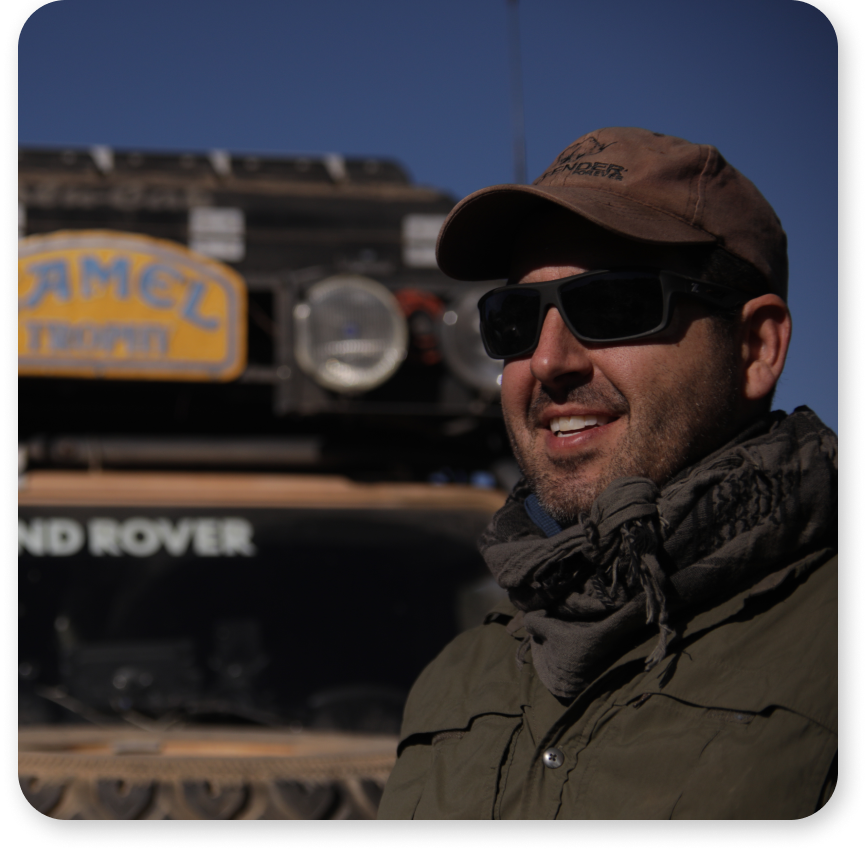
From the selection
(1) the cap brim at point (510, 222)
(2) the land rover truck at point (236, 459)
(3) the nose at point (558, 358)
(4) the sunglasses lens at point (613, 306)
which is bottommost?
(2) the land rover truck at point (236, 459)

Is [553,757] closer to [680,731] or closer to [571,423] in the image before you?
[680,731]

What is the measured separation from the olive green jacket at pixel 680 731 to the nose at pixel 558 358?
0.43 m

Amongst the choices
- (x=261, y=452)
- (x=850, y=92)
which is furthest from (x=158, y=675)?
(x=850, y=92)

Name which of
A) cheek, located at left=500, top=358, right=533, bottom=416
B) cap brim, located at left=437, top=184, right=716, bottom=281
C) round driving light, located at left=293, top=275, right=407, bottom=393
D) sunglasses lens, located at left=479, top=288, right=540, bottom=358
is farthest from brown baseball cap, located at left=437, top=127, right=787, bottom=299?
round driving light, located at left=293, top=275, right=407, bottom=393

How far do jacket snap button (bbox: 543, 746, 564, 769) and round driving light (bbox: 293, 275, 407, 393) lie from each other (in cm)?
262

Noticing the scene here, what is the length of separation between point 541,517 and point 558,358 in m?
0.29

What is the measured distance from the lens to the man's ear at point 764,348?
169 cm

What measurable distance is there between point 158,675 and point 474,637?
6.62ft

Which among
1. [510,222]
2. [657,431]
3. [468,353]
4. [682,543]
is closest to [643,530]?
[682,543]

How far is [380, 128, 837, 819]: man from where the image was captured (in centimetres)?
140

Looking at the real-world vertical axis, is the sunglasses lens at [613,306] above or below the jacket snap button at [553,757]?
above

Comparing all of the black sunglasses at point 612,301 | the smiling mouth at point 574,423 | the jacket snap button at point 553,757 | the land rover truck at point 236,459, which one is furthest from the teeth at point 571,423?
the land rover truck at point 236,459

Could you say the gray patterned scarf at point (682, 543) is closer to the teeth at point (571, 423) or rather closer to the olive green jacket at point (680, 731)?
the olive green jacket at point (680, 731)

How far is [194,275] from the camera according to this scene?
4.20m
